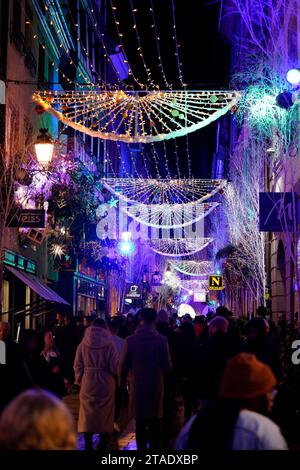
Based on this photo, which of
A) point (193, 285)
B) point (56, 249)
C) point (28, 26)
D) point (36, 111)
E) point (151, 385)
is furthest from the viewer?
point (193, 285)

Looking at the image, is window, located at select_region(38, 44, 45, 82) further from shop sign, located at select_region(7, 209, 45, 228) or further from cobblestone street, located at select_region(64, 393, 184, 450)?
cobblestone street, located at select_region(64, 393, 184, 450)

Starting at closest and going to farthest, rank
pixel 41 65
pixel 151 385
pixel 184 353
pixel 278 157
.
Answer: pixel 151 385 → pixel 184 353 → pixel 278 157 → pixel 41 65

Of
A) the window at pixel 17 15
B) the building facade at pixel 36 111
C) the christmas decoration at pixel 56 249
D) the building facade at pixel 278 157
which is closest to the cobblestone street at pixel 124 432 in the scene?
the building facade at pixel 278 157

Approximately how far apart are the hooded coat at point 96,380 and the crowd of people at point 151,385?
0.01 meters

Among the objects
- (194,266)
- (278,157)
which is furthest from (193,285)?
(278,157)

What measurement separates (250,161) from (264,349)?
25.6m

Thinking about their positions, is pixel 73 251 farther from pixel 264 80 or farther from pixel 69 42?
pixel 264 80

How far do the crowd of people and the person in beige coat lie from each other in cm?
1

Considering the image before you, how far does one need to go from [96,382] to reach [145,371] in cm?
78

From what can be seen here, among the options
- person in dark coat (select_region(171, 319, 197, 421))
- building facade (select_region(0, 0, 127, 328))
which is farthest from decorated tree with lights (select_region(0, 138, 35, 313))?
person in dark coat (select_region(171, 319, 197, 421))

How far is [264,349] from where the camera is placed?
10.7 meters

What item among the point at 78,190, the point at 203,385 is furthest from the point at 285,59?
the point at 203,385

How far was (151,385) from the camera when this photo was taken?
36.5 feet

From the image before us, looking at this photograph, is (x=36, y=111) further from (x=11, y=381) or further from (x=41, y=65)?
(x=11, y=381)
